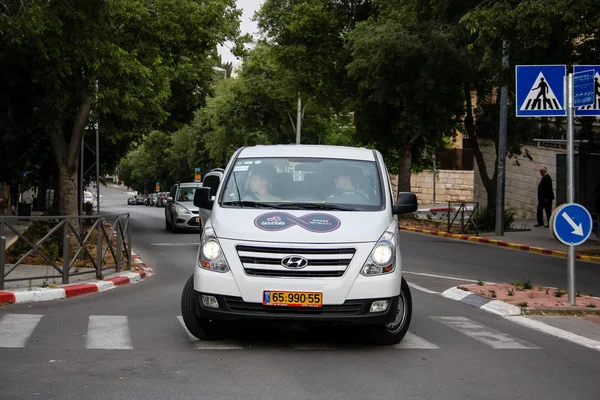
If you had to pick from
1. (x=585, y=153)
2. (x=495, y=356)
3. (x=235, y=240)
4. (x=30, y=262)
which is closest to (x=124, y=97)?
(x=30, y=262)

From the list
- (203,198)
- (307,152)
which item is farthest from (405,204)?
(203,198)

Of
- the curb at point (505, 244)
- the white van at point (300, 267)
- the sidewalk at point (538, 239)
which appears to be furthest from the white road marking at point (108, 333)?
the sidewalk at point (538, 239)

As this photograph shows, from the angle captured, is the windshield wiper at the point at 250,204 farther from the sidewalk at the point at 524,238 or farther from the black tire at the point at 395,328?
the sidewalk at the point at 524,238

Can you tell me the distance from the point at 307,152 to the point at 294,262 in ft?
6.63

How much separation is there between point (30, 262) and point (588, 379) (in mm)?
8562

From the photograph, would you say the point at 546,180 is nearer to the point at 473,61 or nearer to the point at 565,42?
the point at 473,61

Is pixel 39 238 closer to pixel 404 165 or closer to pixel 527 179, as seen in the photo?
pixel 404 165

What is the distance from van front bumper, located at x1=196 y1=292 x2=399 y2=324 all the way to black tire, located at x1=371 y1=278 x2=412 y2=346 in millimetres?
453

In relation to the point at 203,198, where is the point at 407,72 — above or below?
above

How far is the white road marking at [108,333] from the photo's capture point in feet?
27.2

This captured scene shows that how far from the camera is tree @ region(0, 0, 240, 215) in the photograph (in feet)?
49.4

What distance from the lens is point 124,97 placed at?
17875 millimetres

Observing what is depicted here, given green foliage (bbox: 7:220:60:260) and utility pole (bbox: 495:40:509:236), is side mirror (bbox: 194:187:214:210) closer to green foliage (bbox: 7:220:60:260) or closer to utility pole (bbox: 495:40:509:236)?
green foliage (bbox: 7:220:60:260)

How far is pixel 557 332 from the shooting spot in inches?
380
